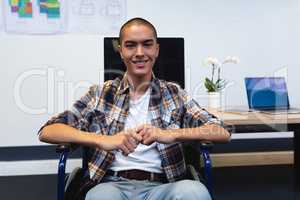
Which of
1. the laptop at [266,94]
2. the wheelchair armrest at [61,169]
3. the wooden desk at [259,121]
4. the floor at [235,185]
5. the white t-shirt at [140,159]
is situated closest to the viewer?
the wheelchair armrest at [61,169]

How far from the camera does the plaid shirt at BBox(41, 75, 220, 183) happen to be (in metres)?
1.44

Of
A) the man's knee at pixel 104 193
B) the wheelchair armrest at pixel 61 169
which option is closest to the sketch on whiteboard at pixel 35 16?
the wheelchair armrest at pixel 61 169

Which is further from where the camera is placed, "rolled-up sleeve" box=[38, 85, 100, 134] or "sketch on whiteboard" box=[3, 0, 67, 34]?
"sketch on whiteboard" box=[3, 0, 67, 34]

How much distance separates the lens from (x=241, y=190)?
264cm

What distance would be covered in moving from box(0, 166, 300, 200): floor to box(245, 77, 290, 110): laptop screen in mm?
688

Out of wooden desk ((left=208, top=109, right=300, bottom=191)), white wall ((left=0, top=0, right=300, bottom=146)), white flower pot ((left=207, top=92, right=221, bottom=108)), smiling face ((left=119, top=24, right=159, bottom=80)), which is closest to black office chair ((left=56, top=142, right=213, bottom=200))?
smiling face ((left=119, top=24, right=159, bottom=80))

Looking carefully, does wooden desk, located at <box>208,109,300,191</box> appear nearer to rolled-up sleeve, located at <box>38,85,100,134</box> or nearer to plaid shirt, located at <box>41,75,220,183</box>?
plaid shirt, located at <box>41,75,220,183</box>

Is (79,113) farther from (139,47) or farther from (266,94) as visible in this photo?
(266,94)

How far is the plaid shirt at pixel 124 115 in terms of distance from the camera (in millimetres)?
1439

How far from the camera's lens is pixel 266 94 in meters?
2.40

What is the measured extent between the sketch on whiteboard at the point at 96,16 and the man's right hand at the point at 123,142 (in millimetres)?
1724

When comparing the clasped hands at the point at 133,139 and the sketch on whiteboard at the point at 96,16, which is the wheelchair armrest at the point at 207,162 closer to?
the clasped hands at the point at 133,139

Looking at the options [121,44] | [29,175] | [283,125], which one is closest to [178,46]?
[121,44]

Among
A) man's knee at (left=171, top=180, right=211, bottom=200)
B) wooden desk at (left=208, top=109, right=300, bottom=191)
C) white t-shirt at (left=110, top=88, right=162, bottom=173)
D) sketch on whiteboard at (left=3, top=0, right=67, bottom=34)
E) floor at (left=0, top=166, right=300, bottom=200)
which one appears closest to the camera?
man's knee at (left=171, top=180, right=211, bottom=200)
